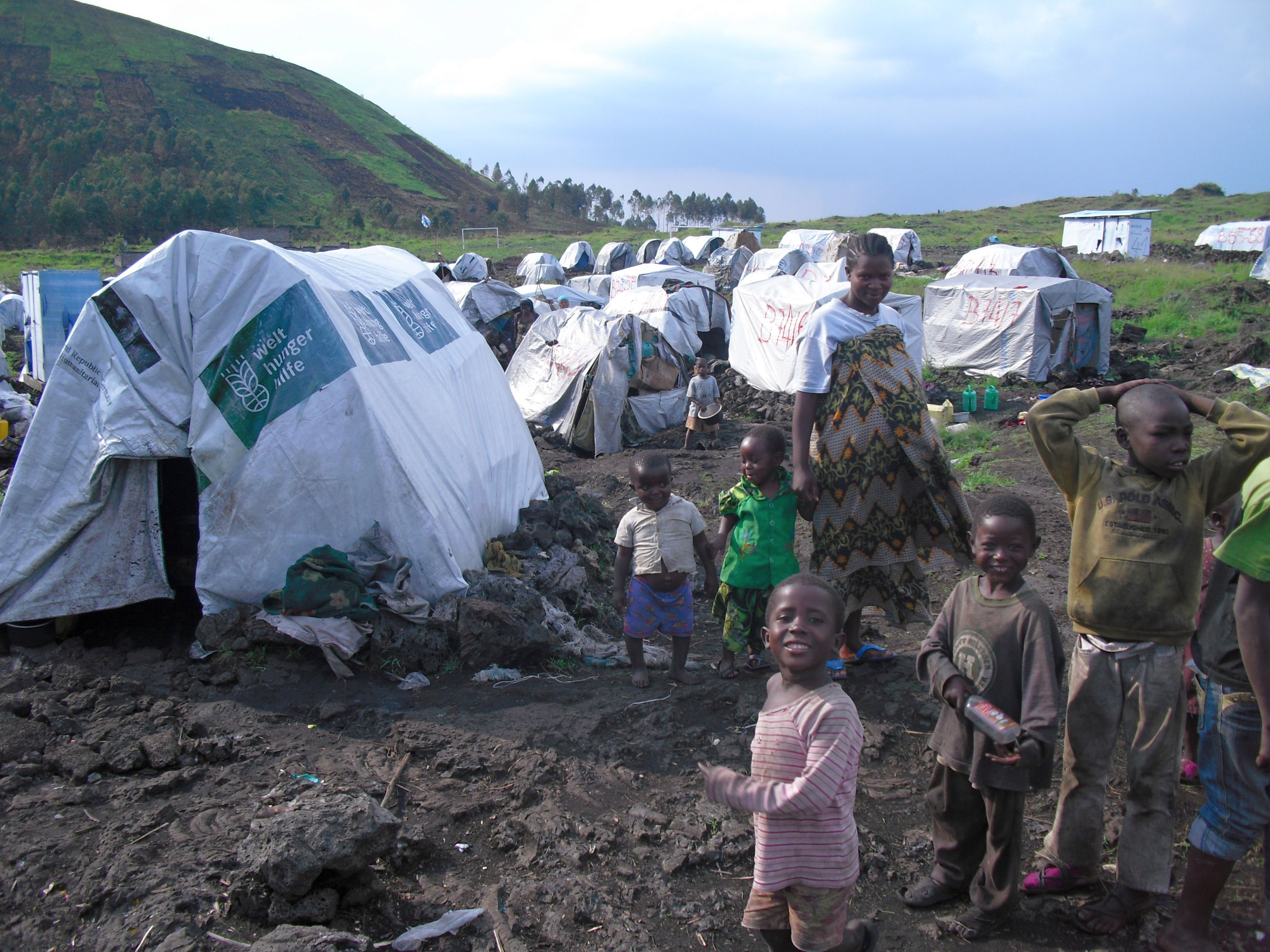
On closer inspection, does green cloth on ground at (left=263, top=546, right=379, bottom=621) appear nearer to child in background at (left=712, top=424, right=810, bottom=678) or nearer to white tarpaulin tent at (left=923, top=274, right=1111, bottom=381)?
child in background at (left=712, top=424, right=810, bottom=678)

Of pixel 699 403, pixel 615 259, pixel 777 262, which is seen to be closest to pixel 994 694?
pixel 699 403

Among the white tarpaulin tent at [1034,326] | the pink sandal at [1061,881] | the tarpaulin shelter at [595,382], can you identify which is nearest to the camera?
the pink sandal at [1061,881]

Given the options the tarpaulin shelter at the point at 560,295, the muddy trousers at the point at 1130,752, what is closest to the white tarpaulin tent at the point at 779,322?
the tarpaulin shelter at the point at 560,295

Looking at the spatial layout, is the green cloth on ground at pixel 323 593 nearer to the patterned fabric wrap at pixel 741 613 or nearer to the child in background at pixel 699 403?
the patterned fabric wrap at pixel 741 613

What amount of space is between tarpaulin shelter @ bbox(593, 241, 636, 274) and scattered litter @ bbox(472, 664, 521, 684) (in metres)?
36.4

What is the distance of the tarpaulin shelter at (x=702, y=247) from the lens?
139 ft

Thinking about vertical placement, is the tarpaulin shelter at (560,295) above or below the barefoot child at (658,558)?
above

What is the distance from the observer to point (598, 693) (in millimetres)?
4090

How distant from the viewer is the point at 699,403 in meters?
12.0

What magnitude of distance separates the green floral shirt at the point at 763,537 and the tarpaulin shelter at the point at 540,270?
96.3ft

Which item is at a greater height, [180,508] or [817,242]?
[817,242]

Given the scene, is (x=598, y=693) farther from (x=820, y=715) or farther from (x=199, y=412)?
(x=199, y=412)

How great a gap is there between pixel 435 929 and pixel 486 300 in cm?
1582

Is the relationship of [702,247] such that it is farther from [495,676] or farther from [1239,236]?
[495,676]
